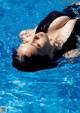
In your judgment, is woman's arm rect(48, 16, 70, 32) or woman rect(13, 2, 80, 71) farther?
woman's arm rect(48, 16, 70, 32)

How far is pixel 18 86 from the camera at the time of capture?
14.4 ft

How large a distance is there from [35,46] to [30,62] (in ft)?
0.70

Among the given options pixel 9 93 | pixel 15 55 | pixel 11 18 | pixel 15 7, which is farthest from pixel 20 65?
pixel 15 7

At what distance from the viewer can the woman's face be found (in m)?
4.00

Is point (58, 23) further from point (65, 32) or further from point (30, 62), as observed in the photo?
point (30, 62)

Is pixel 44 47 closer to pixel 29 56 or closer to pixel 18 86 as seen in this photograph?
pixel 29 56

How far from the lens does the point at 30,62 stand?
409 cm

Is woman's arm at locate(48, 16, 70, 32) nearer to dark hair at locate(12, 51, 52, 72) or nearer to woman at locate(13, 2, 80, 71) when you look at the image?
woman at locate(13, 2, 80, 71)

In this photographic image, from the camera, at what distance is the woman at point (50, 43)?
4.04m

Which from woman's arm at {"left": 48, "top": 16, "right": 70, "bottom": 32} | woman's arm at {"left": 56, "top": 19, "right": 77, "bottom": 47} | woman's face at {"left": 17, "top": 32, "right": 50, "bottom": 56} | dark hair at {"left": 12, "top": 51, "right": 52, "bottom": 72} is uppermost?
woman's arm at {"left": 48, "top": 16, "right": 70, "bottom": 32}

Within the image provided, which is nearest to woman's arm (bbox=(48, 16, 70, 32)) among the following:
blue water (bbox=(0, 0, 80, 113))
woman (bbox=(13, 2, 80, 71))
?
woman (bbox=(13, 2, 80, 71))

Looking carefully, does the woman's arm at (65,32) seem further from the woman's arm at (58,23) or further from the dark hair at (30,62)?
the dark hair at (30,62)

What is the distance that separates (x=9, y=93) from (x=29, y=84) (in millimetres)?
299

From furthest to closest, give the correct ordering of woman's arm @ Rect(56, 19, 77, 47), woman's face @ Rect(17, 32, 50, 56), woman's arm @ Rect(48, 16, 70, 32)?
woman's arm @ Rect(48, 16, 70, 32), woman's arm @ Rect(56, 19, 77, 47), woman's face @ Rect(17, 32, 50, 56)
